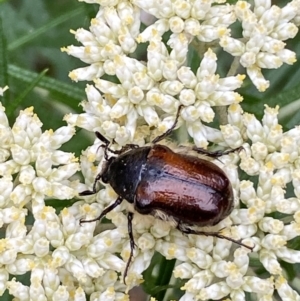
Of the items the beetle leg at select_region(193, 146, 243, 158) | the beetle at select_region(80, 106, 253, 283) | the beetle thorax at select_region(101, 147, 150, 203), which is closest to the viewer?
the beetle at select_region(80, 106, 253, 283)

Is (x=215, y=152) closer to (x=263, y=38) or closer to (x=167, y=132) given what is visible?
(x=167, y=132)

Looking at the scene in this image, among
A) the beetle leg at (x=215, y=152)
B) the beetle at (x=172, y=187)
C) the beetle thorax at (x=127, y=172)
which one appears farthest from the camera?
the beetle leg at (x=215, y=152)

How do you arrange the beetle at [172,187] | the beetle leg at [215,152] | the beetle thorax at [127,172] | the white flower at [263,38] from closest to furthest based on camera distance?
the beetle at [172,187] < the beetle thorax at [127,172] < the beetle leg at [215,152] < the white flower at [263,38]

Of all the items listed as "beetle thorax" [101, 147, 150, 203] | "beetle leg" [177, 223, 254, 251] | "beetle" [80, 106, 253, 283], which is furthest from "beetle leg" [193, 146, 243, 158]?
"beetle leg" [177, 223, 254, 251]

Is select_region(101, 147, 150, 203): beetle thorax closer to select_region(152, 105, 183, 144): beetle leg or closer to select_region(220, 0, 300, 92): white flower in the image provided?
select_region(152, 105, 183, 144): beetle leg

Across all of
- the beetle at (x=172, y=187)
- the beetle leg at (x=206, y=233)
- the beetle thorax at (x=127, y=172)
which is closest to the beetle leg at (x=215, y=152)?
the beetle at (x=172, y=187)

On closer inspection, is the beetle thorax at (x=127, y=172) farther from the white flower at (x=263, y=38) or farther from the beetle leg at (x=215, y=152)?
the white flower at (x=263, y=38)

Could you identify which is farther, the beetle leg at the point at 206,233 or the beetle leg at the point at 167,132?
the beetle leg at the point at 167,132

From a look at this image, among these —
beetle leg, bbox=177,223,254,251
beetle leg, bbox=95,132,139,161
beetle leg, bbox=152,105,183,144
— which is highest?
beetle leg, bbox=152,105,183,144

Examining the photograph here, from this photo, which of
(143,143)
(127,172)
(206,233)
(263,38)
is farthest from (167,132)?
(263,38)
